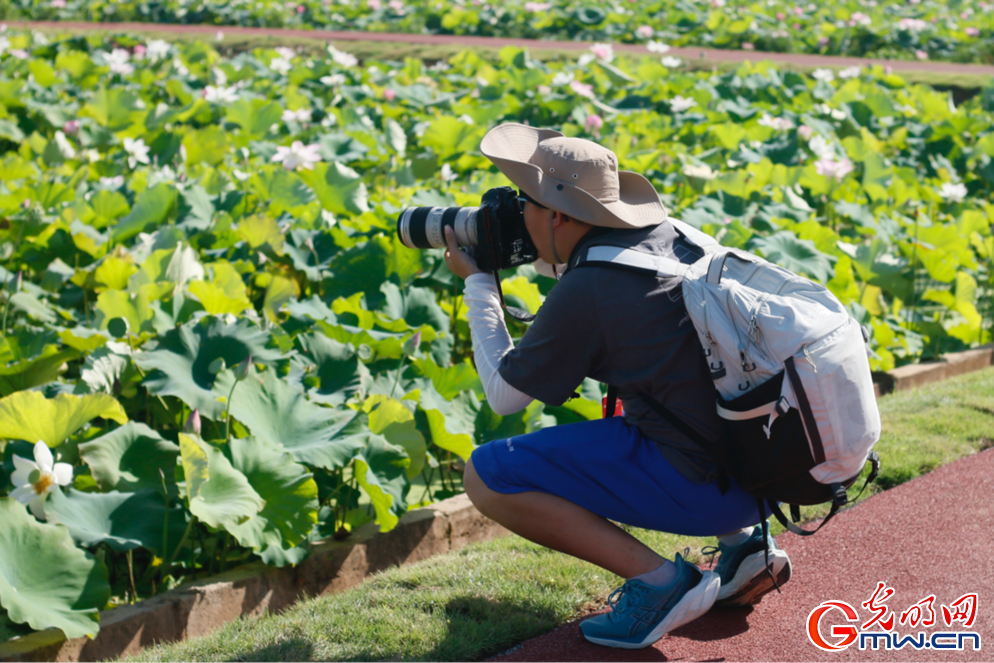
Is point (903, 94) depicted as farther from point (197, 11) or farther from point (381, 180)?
point (197, 11)

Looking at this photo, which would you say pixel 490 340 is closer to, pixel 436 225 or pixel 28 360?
pixel 436 225

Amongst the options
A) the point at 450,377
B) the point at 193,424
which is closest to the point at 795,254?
the point at 450,377

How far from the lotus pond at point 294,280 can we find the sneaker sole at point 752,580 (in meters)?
0.95

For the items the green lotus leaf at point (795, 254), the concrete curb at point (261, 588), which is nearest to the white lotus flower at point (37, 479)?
the concrete curb at point (261, 588)

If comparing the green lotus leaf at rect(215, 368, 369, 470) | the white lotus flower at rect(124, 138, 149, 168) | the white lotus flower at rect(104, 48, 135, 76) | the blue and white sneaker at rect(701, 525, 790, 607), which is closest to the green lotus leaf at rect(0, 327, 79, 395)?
the green lotus leaf at rect(215, 368, 369, 470)

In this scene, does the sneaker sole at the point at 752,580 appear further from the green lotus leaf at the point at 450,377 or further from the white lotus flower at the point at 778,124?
the white lotus flower at the point at 778,124

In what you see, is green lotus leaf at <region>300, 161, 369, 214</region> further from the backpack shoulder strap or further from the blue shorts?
the backpack shoulder strap

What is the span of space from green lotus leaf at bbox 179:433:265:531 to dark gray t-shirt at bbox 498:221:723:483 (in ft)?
2.66

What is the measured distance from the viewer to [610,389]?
2180 millimetres

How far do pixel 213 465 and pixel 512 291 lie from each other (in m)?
1.51

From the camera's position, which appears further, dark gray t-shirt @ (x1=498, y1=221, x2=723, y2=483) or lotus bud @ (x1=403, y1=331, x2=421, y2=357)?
lotus bud @ (x1=403, y1=331, x2=421, y2=357)

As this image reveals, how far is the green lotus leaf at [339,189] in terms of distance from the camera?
4.67 meters

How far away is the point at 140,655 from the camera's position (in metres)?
2.23

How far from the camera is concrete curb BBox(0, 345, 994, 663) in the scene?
2270 millimetres
